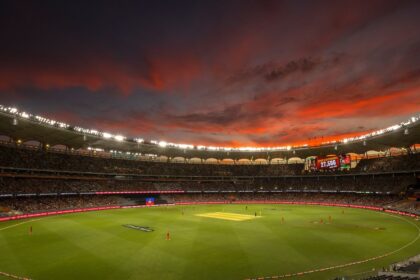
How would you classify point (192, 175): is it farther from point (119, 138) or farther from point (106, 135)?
point (106, 135)

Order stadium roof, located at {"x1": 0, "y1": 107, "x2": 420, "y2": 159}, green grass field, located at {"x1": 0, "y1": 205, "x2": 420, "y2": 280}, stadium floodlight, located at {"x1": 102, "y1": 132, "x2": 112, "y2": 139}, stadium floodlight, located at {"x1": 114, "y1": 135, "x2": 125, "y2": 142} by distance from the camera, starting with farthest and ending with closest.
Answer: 1. stadium floodlight, located at {"x1": 114, "y1": 135, "x2": 125, "y2": 142}
2. stadium floodlight, located at {"x1": 102, "y1": 132, "x2": 112, "y2": 139}
3. stadium roof, located at {"x1": 0, "y1": 107, "x2": 420, "y2": 159}
4. green grass field, located at {"x1": 0, "y1": 205, "x2": 420, "y2": 280}

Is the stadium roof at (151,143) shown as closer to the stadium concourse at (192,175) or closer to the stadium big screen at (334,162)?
the stadium concourse at (192,175)

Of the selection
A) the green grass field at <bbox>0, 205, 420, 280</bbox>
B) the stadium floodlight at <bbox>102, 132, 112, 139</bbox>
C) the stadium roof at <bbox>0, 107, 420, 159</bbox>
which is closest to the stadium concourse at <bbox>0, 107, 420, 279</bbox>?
the stadium roof at <bbox>0, 107, 420, 159</bbox>

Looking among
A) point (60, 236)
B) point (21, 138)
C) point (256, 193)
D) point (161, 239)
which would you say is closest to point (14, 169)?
point (21, 138)

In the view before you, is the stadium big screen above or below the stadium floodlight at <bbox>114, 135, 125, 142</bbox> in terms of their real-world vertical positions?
below

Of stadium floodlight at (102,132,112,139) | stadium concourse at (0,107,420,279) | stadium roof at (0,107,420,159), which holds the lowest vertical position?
stadium concourse at (0,107,420,279)

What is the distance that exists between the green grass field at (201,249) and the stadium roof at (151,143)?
21496 mm

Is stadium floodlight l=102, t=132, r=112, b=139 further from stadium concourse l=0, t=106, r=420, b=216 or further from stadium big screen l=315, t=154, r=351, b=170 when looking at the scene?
stadium big screen l=315, t=154, r=351, b=170

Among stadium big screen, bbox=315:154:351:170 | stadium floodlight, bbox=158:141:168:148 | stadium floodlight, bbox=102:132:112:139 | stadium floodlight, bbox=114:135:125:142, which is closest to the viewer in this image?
stadium floodlight, bbox=102:132:112:139

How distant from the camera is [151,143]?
94.2 meters

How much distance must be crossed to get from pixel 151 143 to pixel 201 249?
65.3m

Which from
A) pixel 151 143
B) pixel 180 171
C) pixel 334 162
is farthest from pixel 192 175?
pixel 334 162

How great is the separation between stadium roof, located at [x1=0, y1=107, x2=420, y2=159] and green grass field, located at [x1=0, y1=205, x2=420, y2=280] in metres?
21.5

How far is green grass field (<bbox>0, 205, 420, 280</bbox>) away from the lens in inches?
966
